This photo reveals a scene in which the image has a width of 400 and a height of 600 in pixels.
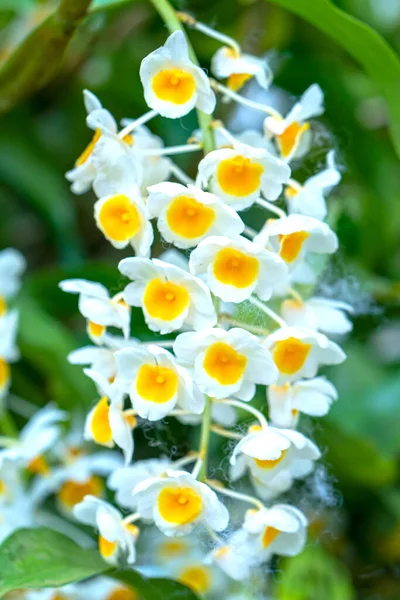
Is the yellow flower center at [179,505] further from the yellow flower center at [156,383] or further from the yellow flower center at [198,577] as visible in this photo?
the yellow flower center at [198,577]

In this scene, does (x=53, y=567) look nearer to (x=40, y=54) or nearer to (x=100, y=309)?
(x=100, y=309)

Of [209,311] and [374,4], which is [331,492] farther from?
[374,4]

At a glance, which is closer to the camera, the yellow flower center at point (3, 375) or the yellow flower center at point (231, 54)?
the yellow flower center at point (231, 54)

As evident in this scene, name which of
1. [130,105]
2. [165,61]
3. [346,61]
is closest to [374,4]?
[346,61]

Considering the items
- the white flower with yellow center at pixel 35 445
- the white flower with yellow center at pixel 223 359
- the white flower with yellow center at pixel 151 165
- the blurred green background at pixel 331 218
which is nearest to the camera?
the white flower with yellow center at pixel 223 359

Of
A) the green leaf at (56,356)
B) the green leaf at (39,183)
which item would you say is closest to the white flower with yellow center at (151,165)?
the green leaf at (56,356)

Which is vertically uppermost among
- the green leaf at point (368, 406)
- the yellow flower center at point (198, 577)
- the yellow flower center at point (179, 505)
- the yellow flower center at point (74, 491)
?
the yellow flower center at point (179, 505)
